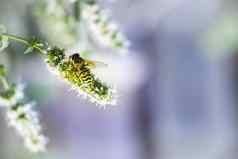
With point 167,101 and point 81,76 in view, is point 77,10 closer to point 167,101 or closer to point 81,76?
point 81,76

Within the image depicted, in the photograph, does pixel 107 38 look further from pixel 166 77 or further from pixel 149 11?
pixel 166 77

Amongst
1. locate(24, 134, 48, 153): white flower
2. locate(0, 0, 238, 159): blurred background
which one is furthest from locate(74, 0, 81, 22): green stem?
locate(0, 0, 238, 159): blurred background

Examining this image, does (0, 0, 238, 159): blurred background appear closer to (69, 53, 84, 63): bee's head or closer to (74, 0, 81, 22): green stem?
(74, 0, 81, 22): green stem

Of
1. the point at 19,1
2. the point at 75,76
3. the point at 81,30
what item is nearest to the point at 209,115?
the point at 19,1

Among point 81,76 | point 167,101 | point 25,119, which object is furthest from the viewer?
point 167,101

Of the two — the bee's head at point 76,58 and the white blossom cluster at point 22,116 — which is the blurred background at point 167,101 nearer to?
the white blossom cluster at point 22,116

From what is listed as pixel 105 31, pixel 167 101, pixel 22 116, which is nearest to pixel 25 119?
pixel 22 116
